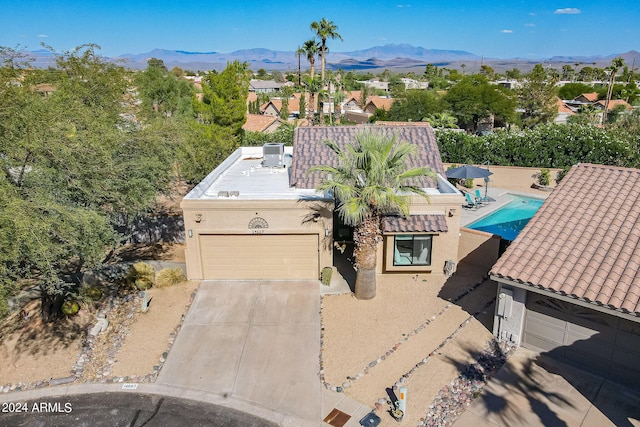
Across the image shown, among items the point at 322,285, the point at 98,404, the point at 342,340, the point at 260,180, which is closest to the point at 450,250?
the point at 322,285

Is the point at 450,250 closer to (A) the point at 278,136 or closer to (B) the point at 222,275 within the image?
(B) the point at 222,275

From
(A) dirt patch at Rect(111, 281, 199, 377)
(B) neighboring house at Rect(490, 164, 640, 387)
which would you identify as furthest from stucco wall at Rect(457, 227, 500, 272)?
(A) dirt patch at Rect(111, 281, 199, 377)

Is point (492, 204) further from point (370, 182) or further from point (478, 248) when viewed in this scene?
point (370, 182)

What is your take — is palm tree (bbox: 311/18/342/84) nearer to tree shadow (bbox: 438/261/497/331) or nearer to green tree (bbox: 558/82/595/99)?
tree shadow (bbox: 438/261/497/331)

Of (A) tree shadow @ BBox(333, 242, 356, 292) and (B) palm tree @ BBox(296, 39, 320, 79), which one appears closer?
(A) tree shadow @ BBox(333, 242, 356, 292)

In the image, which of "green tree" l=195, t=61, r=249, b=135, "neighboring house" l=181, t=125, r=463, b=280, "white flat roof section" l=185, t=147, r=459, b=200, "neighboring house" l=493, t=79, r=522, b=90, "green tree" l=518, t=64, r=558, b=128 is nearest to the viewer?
"neighboring house" l=181, t=125, r=463, b=280
